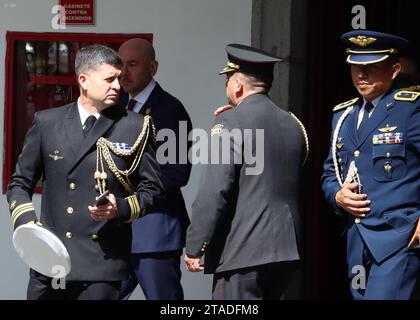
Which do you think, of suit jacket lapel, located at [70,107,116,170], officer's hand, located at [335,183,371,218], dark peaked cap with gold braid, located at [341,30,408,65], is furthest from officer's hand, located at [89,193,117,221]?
dark peaked cap with gold braid, located at [341,30,408,65]

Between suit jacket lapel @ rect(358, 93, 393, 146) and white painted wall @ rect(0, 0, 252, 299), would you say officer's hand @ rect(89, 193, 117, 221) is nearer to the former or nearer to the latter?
suit jacket lapel @ rect(358, 93, 393, 146)

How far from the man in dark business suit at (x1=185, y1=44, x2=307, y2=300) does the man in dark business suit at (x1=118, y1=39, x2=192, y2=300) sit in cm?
92

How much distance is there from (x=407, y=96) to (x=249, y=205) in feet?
3.16

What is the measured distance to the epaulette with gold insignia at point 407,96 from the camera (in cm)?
529

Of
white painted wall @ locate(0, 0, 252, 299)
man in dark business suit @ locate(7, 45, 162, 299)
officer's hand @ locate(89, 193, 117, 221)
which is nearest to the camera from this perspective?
officer's hand @ locate(89, 193, 117, 221)

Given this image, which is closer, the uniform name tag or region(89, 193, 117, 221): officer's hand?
region(89, 193, 117, 221): officer's hand

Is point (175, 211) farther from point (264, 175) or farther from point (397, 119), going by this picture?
point (397, 119)

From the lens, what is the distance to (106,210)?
507cm

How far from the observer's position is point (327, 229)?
7.28 metres

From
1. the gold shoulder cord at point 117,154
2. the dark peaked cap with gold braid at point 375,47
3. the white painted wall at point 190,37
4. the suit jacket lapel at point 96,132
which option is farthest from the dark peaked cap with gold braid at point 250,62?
the white painted wall at point 190,37

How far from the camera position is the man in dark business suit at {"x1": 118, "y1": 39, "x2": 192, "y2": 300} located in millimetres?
6152

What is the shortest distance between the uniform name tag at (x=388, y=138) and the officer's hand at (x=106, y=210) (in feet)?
4.38

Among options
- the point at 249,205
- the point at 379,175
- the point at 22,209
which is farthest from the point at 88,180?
the point at 379,175
